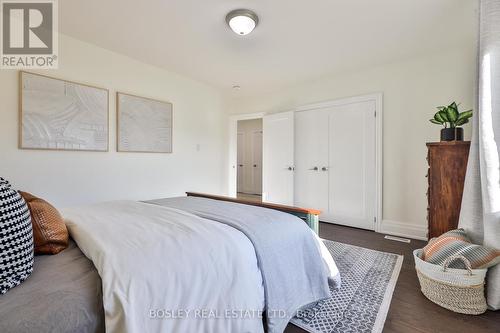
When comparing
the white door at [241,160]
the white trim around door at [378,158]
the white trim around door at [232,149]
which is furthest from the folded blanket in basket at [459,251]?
the white door at [241,160]

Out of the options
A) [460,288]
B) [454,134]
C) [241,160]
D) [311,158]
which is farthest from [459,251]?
[241,160]

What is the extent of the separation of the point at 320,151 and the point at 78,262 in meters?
3.66

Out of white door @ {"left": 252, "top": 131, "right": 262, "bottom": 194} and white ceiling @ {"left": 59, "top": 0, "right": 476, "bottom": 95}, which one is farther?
white door @ {"left": 252, "top": 131, "right": 262, "bottom": 194}

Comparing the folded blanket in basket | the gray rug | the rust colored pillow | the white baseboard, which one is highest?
the rust colored pillow

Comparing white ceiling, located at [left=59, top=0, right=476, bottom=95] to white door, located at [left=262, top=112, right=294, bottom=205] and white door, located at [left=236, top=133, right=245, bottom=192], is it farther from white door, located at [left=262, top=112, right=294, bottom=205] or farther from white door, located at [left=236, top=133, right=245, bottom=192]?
white door, located at [left=236, top=133, right=245, bottom=192]

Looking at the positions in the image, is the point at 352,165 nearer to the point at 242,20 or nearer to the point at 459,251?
the point at 459,251

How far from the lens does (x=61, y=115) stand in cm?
271

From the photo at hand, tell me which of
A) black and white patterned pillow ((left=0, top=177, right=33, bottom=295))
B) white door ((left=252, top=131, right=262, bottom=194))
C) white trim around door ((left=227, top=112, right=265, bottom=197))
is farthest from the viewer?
white door ((left=252, top=131, right=262, bottom=194))

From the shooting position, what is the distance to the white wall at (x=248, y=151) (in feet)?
25.2

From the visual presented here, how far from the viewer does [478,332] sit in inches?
56.9

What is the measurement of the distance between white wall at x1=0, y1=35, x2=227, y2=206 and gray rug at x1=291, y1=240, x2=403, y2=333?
9.07 feet

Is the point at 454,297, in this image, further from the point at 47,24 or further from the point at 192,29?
the point at 47,24

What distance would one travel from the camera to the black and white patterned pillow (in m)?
0.80

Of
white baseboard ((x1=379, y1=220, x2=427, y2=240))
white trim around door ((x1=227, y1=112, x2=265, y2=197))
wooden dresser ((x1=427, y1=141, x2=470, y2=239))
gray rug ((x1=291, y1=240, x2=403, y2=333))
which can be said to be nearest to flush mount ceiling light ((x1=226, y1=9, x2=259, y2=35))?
wooden dresser ((x1=427, y1=141, x2=470, y2=239))
